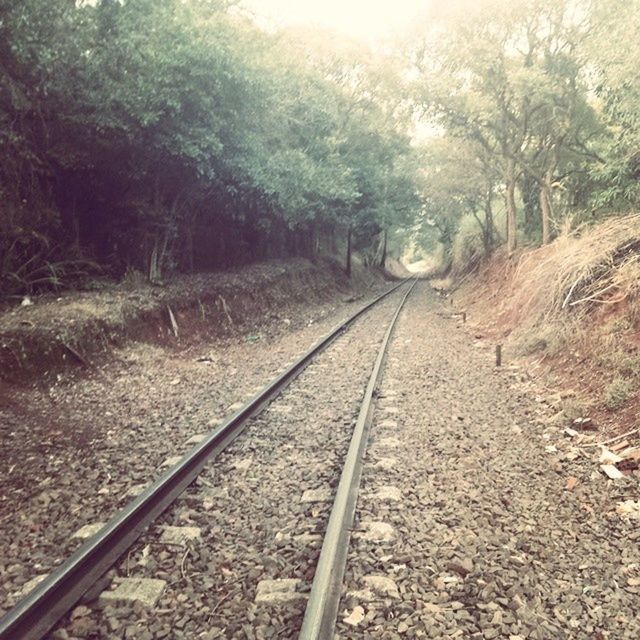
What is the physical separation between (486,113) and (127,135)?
974 cm

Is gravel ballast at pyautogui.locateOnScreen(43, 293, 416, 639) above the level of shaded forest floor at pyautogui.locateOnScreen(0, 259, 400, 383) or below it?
below

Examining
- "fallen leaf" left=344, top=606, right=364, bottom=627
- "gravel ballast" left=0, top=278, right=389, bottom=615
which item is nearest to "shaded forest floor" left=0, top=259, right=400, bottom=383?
"gravel ballast" left=0, top=278, right=389, bottom=615

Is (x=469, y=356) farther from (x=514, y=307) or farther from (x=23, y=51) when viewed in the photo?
(x=23, y=51)

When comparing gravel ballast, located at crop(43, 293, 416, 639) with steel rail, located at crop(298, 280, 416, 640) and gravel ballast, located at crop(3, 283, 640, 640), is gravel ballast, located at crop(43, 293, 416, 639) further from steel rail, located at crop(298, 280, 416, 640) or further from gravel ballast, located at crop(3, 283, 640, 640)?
steel rail, located at crop(298, 280, 416, 640)

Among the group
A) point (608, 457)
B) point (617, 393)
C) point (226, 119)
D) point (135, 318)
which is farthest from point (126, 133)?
point (608, 457)

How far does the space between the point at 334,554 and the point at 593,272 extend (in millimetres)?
6415

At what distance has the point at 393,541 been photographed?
317cm

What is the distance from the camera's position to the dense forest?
828cm

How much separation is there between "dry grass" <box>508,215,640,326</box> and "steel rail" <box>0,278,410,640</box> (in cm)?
547

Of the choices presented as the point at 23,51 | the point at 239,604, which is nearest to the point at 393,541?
the point at 239,604

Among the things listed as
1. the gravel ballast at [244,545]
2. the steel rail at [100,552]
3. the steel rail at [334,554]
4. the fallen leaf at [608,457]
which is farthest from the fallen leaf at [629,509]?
the steel rail at [100,552]

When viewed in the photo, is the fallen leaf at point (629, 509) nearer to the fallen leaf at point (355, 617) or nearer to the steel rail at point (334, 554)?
the steel rail at point (334, 554)

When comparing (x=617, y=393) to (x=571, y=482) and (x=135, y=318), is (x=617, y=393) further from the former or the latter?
(x=135, y=318)


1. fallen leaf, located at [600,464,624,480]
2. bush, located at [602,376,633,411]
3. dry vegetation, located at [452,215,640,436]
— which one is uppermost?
dry vegetation, located at [452,215,640,436]
